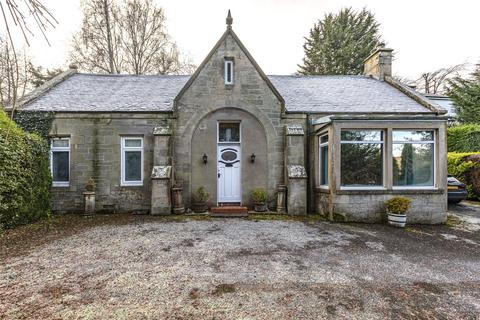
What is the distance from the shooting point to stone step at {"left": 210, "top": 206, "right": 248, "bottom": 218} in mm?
8859

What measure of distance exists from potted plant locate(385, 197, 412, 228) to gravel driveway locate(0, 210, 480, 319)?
0.57 metres

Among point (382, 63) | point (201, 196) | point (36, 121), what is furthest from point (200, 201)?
point (382, 63)

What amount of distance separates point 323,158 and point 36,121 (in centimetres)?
1103

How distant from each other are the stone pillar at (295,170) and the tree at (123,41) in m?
15.1

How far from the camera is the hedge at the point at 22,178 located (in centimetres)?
669

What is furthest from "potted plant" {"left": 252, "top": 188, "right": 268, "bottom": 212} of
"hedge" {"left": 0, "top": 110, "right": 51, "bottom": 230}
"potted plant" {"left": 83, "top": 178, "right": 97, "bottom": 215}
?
"hedge" {"left": 0, "top": 110, "right": 51, "bottom": 230}

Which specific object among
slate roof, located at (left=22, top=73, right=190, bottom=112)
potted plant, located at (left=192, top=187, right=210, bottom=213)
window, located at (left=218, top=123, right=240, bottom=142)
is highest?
slate roof, located at (left=22, top=73, right=190, bottom=112)

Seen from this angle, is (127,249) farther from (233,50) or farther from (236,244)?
(233,50)

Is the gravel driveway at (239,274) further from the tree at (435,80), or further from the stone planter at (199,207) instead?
the tree at (435,80)

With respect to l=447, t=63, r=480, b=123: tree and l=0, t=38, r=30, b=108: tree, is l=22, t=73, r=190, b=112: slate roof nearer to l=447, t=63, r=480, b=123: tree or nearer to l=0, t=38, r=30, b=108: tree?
l=0, t=38, r=30, b=108: tree

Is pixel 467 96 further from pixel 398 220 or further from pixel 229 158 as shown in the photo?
pixel 229 158

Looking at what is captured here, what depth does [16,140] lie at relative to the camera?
7.39 m

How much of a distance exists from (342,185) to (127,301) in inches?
285

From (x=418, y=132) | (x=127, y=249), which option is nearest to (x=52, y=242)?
(x=127, y=249)
